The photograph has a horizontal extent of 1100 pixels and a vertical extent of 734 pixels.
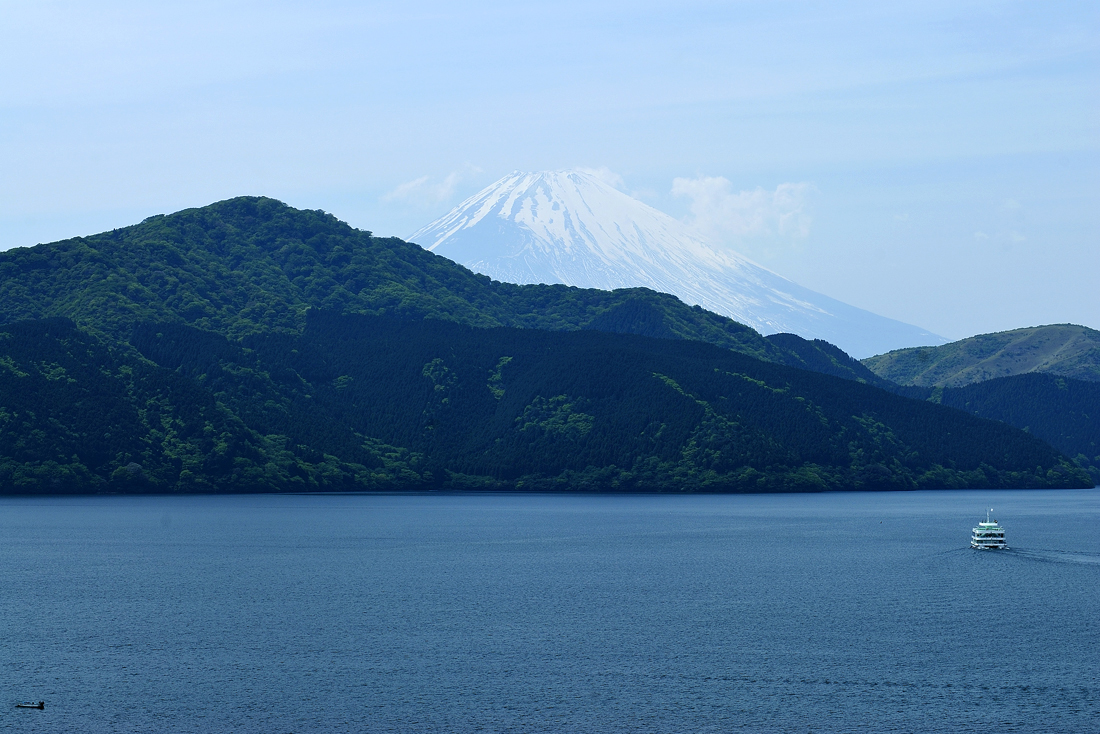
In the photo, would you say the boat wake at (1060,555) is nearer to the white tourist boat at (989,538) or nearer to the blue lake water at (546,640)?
the blue lake water at (546,640)

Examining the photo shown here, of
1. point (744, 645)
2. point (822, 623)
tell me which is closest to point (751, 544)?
point (822, 623)

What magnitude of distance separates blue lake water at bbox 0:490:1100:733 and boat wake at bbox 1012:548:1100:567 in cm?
45

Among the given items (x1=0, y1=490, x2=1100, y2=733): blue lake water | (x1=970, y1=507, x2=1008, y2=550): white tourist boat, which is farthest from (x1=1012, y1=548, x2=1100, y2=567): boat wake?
(x1=970, y1=507, x2=1008, y2=550): white tourist boat

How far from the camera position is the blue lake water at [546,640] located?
64.9 meters

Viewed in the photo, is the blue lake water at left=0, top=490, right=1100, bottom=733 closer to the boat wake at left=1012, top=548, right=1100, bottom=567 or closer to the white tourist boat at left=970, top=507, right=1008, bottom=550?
the boat wake at left=1012, top=548, right=1100, bottom=567

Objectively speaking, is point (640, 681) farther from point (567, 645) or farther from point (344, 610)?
point (344, 610)

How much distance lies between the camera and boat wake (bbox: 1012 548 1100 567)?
144 metres

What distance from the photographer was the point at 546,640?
282 feet

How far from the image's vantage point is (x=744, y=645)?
8438cm

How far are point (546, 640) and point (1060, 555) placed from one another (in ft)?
300

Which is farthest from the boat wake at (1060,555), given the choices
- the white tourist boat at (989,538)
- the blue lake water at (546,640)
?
the white tourist boat at (989,538)

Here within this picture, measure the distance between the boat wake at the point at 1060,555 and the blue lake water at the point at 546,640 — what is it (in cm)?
45

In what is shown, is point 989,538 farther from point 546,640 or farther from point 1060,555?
point 546,640

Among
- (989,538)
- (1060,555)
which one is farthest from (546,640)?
(1060,555)
